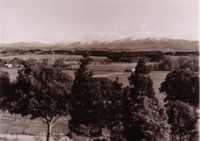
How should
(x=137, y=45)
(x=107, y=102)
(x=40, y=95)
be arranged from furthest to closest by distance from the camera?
(x=40, y=95) < (x=107, y=102) < (x=137, y=45)

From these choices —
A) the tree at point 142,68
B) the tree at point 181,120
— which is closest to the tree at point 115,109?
the tree at point 142,68

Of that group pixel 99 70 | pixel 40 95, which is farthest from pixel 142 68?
pixel 40 95

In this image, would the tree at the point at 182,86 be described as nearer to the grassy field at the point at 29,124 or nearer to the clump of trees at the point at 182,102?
the clump of trees at the point at 182,102

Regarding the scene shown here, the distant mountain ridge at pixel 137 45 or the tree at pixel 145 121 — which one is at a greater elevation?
the distant mountain ridge at pixel 137 45

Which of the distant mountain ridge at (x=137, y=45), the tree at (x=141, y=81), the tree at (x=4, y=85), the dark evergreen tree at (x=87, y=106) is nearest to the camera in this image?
the distant mountain ridge at (x=137, y=45)

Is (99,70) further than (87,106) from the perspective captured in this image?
No

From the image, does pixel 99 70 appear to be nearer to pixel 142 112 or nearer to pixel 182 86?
A: pixel 142 112

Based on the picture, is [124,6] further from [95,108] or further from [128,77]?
[95,108]
